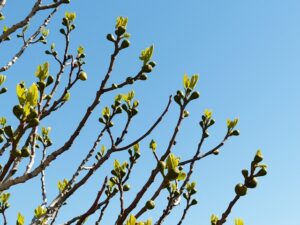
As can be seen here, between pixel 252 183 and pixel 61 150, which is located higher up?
pixel 61 150

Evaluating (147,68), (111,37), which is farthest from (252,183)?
(111,37)

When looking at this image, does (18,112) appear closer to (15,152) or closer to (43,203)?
(15,152)

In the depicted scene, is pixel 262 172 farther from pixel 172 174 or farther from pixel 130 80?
pixel 130 80

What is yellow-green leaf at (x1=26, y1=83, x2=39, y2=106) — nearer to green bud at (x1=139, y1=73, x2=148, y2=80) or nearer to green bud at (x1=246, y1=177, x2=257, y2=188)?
green bud at (x1=246, y1=177, x2=257, y2=188)

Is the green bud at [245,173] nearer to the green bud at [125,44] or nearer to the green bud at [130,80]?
the green bud at [130,80]

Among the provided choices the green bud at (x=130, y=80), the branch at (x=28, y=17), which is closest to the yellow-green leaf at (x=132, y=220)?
the green bud at (x=130, y=80)

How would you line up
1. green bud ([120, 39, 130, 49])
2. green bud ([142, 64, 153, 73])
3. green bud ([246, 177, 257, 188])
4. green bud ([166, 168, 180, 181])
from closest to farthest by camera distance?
green bud ([166, 168, 180, 181]) → green bud ([246, 177, 257, 188]) → green bud ([120, 39, 130, 49]) → green bud ([142, 64, 153, 73])

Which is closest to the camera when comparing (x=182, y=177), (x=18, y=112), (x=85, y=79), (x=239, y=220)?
(x=18, y=112)

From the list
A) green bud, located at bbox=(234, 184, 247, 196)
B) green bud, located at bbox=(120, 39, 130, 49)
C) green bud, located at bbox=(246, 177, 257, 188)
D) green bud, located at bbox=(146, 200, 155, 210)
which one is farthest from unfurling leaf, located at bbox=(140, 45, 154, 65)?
green bud, located at bbox=(234, 184, 247, 196)

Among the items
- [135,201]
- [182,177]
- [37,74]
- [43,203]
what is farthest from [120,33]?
[43,203]

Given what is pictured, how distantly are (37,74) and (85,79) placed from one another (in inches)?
32.3

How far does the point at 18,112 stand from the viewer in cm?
251

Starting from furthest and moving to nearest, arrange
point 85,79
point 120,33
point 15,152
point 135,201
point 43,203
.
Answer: point 43,203, point 85,79, point 120,33, point 135,201, point 15,152

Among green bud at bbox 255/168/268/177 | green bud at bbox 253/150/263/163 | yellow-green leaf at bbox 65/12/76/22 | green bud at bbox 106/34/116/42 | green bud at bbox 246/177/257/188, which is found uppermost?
yellow-green leaf at bbox 65/12/76/22
